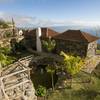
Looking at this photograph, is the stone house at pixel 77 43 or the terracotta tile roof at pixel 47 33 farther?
the terracotta tile roof at pixel 47 33

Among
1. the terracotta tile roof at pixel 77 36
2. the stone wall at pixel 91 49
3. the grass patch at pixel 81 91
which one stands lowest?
the grass patch at pixel 81 91

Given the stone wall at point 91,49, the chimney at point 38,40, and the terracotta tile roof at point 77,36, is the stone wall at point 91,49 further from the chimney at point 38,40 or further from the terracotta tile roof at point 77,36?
the chimney at point 38,40

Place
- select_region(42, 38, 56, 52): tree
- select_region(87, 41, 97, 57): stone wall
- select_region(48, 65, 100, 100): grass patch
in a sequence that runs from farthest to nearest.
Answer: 1. select_region(42, 38, 56, 52): tree
2. select_region(87, 41, 97, 57): stone wall
3. select_region(48, 65, 100, 100): grass patch

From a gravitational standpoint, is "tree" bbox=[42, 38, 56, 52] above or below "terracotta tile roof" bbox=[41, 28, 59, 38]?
below

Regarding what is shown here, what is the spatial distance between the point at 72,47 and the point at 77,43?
1766 mm

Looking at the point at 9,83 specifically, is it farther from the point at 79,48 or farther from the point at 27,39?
the point at 27,39

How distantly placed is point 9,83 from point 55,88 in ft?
42.1

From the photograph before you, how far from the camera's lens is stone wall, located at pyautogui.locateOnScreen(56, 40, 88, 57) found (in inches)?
1550

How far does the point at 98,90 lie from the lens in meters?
31.1

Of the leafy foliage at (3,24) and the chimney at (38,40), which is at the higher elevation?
the leafy foliage at (3,24)

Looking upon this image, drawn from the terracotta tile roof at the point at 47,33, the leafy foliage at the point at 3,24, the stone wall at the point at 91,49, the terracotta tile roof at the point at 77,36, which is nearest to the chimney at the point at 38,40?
the terracotta tile roof at the point at 47,33

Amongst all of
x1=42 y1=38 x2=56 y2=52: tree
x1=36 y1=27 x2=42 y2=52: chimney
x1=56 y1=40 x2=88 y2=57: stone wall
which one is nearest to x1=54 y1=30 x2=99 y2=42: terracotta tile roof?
x1=56 y1=40 x2=88 y2=57: stone wall

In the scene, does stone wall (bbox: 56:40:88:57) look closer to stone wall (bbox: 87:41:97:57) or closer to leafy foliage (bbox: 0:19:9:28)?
stone wall (bbox: 87:41:97:57)

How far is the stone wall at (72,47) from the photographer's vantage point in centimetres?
3938
